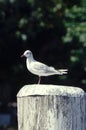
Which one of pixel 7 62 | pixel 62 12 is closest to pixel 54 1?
pixel 62 12

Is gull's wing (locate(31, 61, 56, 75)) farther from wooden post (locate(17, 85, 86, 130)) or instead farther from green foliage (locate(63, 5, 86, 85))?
green foliage (locate(63, 5, 86, 85))

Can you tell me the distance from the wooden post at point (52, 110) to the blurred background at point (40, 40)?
1466 centimetres

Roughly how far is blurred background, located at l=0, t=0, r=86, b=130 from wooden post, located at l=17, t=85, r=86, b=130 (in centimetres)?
1466

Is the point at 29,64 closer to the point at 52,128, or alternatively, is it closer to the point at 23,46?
the point at 52,128

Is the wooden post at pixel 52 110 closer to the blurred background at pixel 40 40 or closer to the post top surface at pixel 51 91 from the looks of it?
the post top surface at pixel 51 91

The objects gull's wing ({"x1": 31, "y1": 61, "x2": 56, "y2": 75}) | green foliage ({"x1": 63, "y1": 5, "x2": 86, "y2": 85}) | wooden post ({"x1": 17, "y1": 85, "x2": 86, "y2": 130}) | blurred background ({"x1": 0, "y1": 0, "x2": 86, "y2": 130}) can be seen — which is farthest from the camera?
blurred background ({"x1": 0, "y1": 0, "x2": 86, "y2": 130})

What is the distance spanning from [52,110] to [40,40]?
71.4 feet

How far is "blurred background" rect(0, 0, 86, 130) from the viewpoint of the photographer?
794 inches

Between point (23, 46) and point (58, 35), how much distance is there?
55.5 inches

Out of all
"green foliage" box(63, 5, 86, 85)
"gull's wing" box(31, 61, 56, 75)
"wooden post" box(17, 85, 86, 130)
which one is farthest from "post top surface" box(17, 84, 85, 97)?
"green foliage" box(63, 5, 86, 85)

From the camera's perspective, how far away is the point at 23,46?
24.7 meters

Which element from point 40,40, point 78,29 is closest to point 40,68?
point 78,29

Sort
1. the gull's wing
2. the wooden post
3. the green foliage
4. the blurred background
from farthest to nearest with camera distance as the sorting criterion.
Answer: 1. the blurred background
2. the green foliage
3. the gull's wing
4. the wooden post

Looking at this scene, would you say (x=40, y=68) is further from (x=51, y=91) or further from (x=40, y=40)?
(x=40, y=40)
